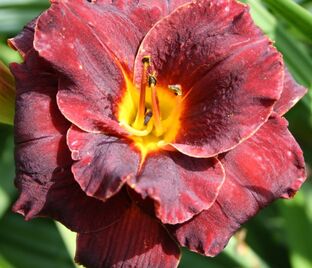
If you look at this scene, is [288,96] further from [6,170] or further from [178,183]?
[6,170]

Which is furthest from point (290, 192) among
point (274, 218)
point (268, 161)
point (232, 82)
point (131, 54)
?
point (274, 218)

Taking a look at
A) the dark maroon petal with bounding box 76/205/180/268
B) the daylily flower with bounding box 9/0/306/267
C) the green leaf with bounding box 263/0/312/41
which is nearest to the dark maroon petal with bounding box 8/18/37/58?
the daylily flower with bounding box 9/0/306/267

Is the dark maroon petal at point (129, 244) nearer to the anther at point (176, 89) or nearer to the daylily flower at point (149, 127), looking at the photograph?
the daylily flower at point (149, 127)

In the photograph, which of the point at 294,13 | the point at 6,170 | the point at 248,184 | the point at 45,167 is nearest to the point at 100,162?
the point at 45,167

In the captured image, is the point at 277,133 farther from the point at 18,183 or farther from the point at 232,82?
the point at 18,183

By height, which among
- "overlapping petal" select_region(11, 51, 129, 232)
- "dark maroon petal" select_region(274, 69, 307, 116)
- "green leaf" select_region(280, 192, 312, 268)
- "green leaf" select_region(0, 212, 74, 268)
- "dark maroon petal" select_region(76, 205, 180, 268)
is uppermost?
"dark maroon petal" select_region(274, 69, 307, 116)

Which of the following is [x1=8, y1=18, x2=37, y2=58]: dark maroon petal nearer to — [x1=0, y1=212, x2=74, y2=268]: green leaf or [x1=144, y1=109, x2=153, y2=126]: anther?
[x1=144, y1=109, x2=153, y2=126]: anther
